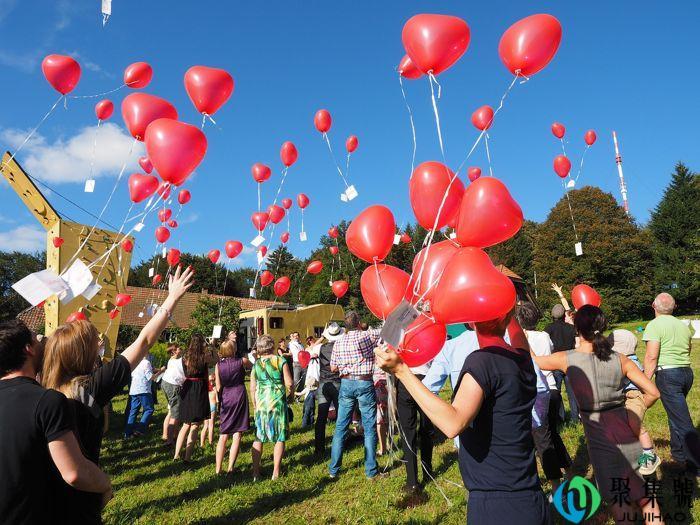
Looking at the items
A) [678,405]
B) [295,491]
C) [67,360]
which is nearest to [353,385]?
[295,491]

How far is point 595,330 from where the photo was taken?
10.1ft

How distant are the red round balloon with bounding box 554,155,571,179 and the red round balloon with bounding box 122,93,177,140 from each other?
244 inches

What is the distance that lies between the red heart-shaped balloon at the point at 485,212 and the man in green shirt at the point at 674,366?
107 inches

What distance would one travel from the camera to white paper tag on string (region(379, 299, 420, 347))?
6.37 feet

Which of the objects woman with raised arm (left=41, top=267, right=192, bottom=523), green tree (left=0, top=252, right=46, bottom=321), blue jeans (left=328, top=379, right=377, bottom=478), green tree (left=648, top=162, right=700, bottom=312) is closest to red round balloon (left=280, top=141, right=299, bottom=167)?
blue jeans (left=328, top=379, right=377, bottom=478)

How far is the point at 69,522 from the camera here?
1897 mm

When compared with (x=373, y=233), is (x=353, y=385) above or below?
below

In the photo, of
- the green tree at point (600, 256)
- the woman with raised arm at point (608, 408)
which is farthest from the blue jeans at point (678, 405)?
the green tree at point (600, 256)

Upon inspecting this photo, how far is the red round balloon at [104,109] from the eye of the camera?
19.7ft

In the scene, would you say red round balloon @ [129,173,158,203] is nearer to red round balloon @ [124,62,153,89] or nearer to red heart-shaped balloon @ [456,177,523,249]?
red round balloon @ [124,62,153,89]

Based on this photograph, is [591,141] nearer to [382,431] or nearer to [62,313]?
[382,431]

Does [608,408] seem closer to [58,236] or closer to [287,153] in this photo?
[287,153]

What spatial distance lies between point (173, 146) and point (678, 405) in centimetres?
513

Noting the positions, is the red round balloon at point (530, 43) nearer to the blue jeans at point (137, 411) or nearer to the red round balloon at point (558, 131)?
the red round balloon at point (558, 131)
